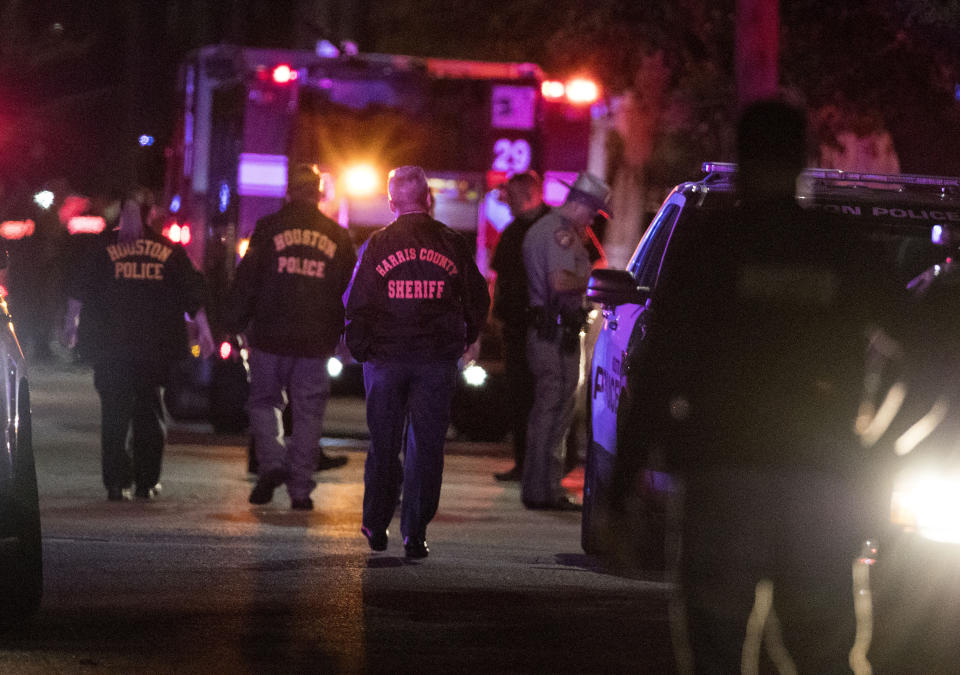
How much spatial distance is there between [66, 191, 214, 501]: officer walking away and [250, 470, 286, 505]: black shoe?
27.0 inches

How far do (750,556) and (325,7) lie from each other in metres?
21.2

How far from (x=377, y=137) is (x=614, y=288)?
7860mm

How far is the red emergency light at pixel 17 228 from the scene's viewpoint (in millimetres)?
23078

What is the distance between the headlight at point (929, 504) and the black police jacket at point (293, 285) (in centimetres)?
490

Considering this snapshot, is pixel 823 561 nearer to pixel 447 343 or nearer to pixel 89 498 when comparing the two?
pixel 447 343

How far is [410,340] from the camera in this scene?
29.1ft

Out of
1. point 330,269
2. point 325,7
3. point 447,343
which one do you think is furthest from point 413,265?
point 325,7

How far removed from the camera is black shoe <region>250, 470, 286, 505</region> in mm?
10711

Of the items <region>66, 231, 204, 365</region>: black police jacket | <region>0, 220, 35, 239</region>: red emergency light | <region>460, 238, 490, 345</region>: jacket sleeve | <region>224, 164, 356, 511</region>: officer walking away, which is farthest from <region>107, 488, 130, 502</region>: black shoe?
<region>0, 220, 35, 239</region>: red emergency light

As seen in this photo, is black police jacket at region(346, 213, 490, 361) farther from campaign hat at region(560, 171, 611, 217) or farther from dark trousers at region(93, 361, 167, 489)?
dark trousers at region(93, 361, 167, 489)

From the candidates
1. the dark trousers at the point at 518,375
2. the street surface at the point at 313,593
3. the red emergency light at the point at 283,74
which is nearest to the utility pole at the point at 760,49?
the red emergency light at the point at 283,74

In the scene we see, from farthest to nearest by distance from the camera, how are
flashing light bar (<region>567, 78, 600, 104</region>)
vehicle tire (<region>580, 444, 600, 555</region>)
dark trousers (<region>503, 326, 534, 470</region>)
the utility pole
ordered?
1. the utility pole
2. flashing light bar (<region>567, 78, 600, 104</region>)
3. dark trousers (<region>503, 326, 534, 470</region>)
4. vehicle tire (<region>580, 444, 600, 555</region>)

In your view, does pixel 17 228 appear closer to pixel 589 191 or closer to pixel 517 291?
pixel 517 291

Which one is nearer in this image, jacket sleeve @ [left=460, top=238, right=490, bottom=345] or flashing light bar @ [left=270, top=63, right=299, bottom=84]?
jacket sleeve @ [left=460, top=238, right=490, bottom=345]
